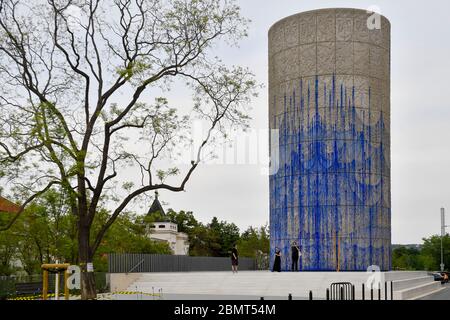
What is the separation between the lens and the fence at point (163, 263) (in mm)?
36438

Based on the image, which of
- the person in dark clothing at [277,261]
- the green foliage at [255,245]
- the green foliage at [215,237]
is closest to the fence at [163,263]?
the person in dark clothing at [277,261]

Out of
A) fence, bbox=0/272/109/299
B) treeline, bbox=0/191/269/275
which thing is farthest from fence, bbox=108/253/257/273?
treeline, bbox=0/191/269/275

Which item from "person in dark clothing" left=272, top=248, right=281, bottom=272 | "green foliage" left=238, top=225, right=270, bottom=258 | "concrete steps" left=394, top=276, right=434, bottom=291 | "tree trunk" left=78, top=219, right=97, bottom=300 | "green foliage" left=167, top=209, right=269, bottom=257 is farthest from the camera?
"green foliage" left=167, top=209, right=269, bottom=257

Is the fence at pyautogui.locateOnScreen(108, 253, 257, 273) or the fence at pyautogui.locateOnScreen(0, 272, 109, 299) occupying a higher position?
the fence at pyautogui.locateOnScreen(108, 253, 257, 273)

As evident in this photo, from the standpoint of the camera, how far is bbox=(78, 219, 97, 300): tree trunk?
28.0 meters

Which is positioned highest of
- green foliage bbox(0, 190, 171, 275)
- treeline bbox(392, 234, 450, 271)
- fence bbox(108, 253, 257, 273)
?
green foliage bbox(0, 190, 171, 275)

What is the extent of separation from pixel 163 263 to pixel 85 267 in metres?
13.0

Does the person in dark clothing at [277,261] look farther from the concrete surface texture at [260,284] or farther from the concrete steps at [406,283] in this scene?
the concrete steps at [406,283]

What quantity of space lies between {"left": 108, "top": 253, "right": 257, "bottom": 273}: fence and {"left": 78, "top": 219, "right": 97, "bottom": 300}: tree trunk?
678 centimetres

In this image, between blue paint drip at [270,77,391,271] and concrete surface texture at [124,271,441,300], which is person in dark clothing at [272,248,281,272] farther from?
blue paint drip at [270,77,391,271]

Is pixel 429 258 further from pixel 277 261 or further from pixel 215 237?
pixel 277 261

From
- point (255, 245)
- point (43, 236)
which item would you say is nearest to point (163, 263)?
point (43, 236)
